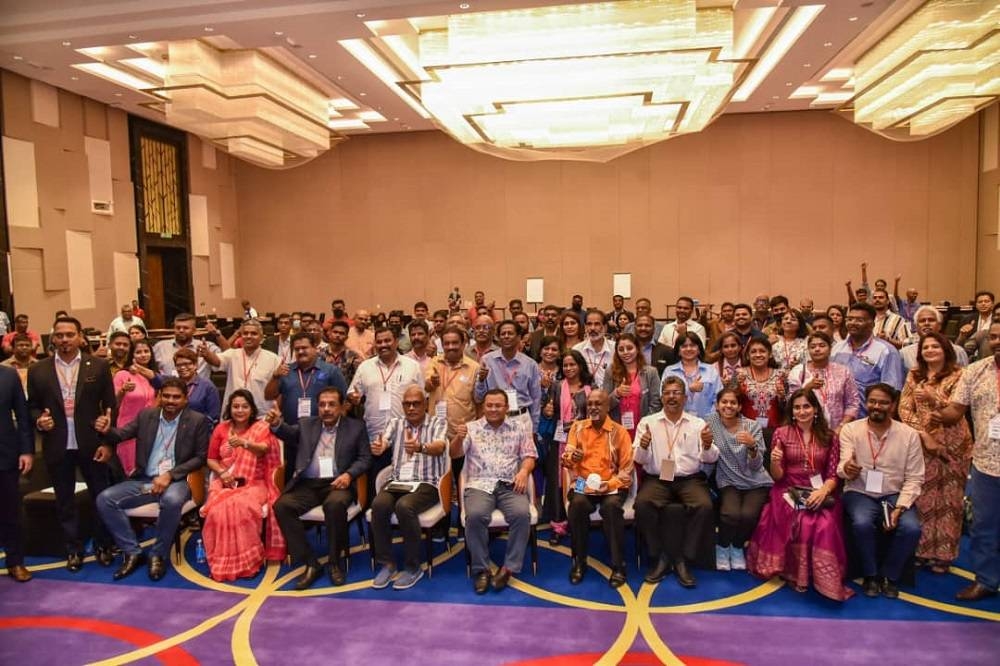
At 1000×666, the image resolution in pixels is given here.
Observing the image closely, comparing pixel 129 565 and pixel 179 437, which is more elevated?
pixel 179 437

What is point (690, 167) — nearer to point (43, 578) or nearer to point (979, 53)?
point (979, 53)

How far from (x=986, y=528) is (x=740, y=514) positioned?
1.26m

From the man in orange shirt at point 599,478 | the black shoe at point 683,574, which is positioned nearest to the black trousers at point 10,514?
the man in orange shirt at point 599,478

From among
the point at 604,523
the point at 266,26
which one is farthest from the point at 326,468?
the point at 266,26

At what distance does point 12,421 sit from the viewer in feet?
13.4

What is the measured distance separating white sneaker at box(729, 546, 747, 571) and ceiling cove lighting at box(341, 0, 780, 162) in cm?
504

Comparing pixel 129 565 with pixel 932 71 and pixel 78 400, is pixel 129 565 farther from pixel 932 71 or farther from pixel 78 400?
pixel 932 71

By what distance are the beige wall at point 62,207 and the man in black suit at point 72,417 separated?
7.33 m

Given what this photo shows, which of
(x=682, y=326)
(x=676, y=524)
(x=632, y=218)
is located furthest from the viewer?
(x=632, y=218)

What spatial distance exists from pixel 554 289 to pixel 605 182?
257 centimetres

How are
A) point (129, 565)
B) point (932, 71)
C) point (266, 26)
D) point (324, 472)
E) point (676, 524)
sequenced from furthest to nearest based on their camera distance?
1. point (266, 26)
2. point (932, 71)
3. point (324, 472)
4. point (129, 565)
5. point (676, 524)

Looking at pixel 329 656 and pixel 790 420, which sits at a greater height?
pixel 790 420

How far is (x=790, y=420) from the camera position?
4105 millimetres

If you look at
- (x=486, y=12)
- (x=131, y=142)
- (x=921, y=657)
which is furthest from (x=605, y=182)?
(x=921, y=657)
